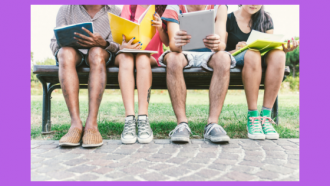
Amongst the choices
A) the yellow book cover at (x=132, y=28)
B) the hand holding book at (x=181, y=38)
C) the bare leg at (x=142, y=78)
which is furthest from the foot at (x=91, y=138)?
the hand holding book at (x=181, y=38)

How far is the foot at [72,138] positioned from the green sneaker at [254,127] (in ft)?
5.70

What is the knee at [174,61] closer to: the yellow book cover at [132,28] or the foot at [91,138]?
the yellow book cover at [132,28]

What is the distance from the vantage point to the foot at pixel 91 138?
2043mm

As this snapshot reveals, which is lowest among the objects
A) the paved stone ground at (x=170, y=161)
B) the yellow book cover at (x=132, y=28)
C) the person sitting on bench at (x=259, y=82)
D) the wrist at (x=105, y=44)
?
the paved stone ground at (x=170, y=161)

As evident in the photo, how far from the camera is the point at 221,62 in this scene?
237 cm

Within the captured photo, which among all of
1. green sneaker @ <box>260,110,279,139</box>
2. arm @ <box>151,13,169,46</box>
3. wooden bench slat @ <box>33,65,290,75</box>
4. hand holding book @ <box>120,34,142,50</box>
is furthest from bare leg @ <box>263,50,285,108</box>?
hand holding book @ <box>120,34,142,50</box>

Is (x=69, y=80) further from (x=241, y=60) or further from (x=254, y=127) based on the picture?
(x=254, y=127)

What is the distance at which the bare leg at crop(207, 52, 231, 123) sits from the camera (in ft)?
7.79

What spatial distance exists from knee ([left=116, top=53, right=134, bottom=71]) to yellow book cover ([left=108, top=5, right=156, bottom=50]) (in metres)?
0.19

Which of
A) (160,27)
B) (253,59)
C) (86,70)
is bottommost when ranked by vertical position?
(86,70)

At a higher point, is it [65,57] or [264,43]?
[264,43]

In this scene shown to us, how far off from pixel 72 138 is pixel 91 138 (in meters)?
0.17

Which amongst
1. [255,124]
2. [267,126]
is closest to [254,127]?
[255,124]

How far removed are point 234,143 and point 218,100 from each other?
1.54 feet
